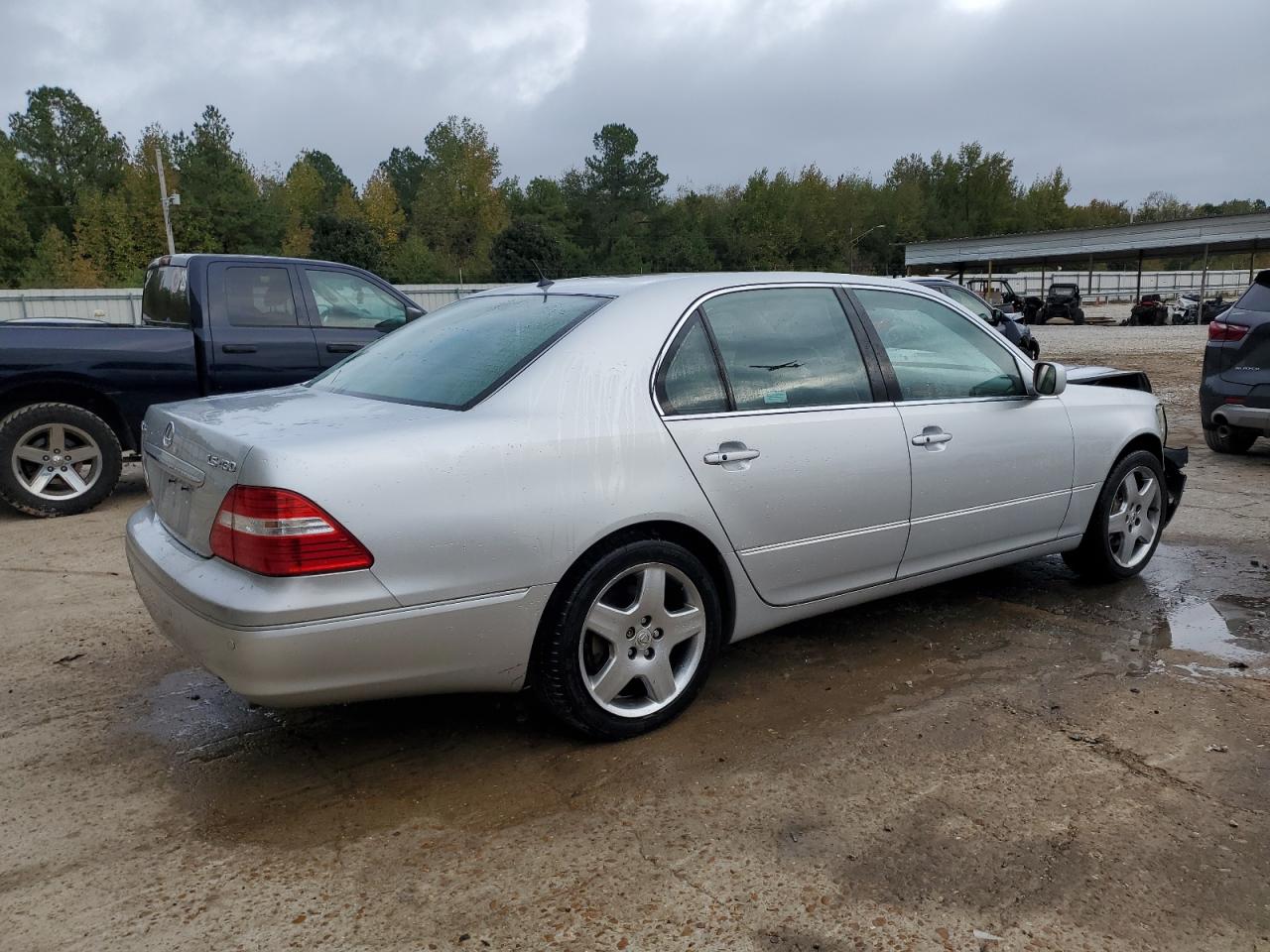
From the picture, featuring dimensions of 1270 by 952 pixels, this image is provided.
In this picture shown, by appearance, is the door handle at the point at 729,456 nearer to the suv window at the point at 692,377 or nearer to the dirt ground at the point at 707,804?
→ the suv window at the point at 692,377

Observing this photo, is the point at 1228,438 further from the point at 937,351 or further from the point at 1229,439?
the point at 937,351

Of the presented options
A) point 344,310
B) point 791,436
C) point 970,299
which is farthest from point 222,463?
point 970,299

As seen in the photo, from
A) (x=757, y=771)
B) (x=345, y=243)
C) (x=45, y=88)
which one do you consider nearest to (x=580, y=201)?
(x=345, y=243)

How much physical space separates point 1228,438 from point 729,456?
24.1ft

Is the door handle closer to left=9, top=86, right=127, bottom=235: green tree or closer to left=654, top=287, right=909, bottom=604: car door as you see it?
left=654, top=287, right=909, bottom=604: car door

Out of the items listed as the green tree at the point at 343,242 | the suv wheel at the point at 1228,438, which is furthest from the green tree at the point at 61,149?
the suv wheel at the point at 1228,438

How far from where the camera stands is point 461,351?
3555 millimetres

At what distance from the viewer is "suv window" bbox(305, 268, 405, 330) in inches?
313

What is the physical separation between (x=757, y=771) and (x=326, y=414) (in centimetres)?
175

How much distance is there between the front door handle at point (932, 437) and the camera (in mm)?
3869

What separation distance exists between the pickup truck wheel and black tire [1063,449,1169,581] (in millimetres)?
6189

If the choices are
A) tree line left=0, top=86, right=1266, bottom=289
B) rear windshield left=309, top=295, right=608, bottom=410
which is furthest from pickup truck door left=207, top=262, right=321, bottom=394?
tree line left=0, top=86, right=1266, bottom=289

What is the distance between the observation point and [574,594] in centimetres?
301

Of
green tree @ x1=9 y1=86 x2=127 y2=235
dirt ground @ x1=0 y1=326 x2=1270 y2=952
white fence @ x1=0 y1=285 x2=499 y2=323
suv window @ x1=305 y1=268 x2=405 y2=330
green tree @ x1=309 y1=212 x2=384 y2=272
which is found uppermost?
green tree @ x1=9 y1=86 x2=127 y2=235
